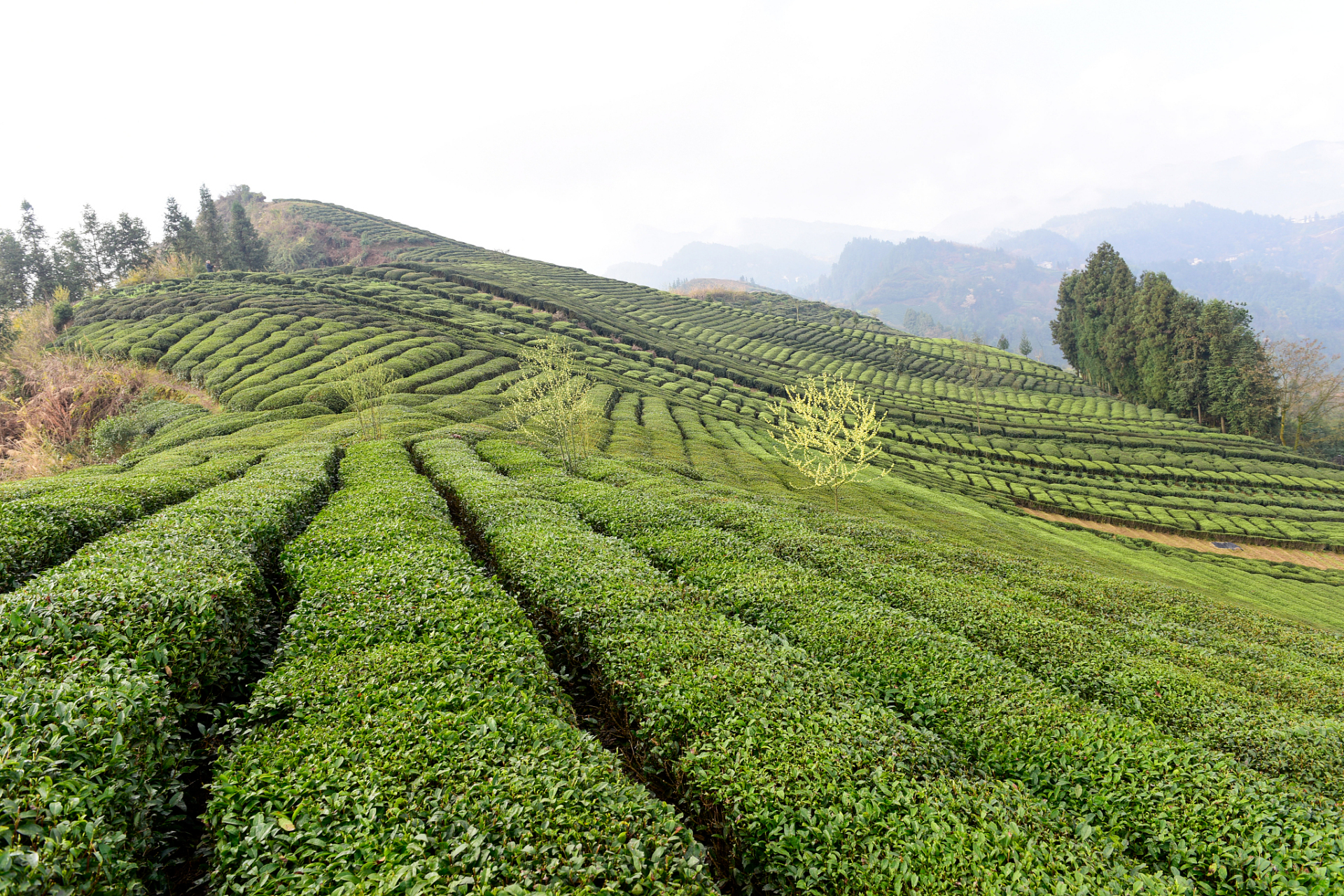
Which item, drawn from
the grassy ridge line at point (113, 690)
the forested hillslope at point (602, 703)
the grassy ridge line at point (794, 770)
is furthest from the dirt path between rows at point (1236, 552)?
the grassy ridge line at point (113, 690)

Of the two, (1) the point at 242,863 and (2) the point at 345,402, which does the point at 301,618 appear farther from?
(2) the point at 345,402

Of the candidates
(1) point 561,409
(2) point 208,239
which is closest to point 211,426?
(1) point 561,409

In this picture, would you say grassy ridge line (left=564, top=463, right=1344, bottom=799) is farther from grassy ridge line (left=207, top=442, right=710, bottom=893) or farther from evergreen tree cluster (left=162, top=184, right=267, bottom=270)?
evergreen tree cluster (left=162, top=184, right=267, bottom=270)

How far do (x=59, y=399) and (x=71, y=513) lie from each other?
54.5 meters

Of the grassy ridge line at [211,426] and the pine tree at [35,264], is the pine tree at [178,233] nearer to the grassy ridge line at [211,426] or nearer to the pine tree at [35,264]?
the pine tree at [35,264]

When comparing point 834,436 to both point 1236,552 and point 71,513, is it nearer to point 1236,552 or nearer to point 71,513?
point 71,513

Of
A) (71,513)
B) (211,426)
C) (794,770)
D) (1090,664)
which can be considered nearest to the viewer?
(794,770)

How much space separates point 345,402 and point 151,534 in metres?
49.4

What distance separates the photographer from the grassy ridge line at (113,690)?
18.3 ft

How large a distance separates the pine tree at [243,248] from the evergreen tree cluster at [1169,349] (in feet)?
672

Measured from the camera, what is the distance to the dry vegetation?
43.0 metres

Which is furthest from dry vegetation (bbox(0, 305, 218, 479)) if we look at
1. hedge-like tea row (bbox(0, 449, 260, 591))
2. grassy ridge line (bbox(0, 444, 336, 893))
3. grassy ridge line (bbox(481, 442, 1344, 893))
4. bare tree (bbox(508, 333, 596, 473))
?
grassy ridge line (bbox(481, 442, 1344, 893))

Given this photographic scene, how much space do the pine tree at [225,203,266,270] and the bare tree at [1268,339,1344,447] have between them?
21613 centimetres

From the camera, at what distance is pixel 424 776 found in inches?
286
